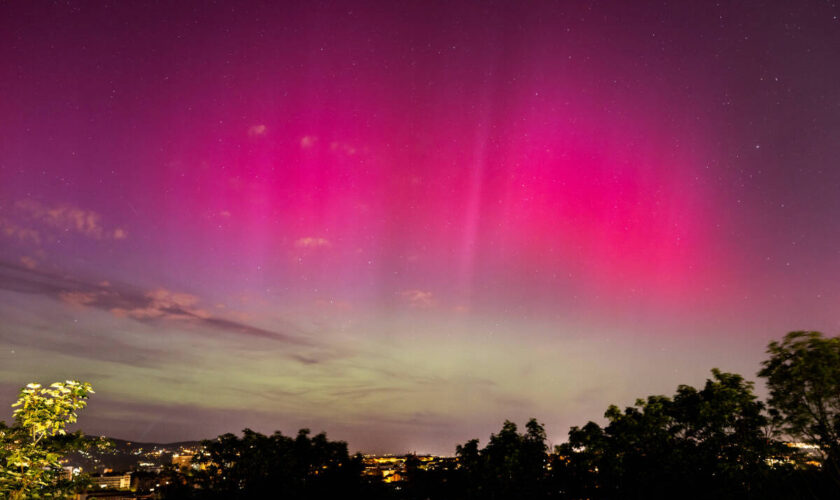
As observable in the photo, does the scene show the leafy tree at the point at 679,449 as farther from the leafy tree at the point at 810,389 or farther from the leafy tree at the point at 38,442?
the leafy tree at the point at 38,442

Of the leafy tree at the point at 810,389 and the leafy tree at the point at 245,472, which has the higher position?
the leafy tree at the point at 810,389

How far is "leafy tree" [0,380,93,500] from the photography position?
6270mm

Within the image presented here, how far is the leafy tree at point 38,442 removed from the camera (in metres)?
6.27

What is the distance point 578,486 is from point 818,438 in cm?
1267

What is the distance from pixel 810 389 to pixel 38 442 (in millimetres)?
16661

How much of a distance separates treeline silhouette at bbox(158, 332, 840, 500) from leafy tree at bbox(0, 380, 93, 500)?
52.2 feet

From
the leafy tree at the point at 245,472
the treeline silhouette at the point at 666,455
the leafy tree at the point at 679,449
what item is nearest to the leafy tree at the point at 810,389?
the treeline silhouette at the point at 666,455

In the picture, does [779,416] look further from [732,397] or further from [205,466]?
[205,466]

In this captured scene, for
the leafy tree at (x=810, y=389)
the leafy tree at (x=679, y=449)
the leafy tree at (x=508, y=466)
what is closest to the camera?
the leafy tree at (x=810, y=389)

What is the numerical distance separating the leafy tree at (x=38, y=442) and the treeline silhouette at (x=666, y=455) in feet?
52.2

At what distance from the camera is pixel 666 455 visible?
20.0 metres

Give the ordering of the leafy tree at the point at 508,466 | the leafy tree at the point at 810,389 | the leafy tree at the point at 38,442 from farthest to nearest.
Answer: the leafy tree at the point at 508,466 → the leafy tree at the point at 810,389 → the leafy tree at the point at 38,442

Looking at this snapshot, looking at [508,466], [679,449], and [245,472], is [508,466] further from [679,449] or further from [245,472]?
[245,472]

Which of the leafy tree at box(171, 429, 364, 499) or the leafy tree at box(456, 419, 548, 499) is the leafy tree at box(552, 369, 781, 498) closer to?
the leafy tree at box(456, 419, 548, 499)
